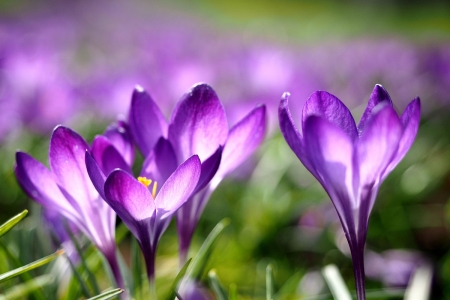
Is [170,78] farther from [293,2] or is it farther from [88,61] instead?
[293,2]

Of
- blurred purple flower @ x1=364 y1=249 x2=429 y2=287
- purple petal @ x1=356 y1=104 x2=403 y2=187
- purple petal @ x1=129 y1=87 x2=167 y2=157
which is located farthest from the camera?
blurred purple flower @ x1=364 y1=249 x2=429 y2=287

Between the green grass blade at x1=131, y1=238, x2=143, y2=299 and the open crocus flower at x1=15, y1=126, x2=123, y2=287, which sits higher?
the open crocus flower at x1=15, y1=126, x2=123, y2=287

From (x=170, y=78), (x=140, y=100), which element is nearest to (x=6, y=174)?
(x=170, y=78)

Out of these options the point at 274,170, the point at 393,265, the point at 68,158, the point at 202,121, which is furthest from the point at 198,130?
the point at 274,170

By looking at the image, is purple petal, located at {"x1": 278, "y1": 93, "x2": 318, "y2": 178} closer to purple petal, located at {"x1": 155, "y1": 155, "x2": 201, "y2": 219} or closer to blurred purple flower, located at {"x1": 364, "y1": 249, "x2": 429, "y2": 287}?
purple petal, located at {"x1": 155, "y1": 155, "x2": 201, "y2": 219}

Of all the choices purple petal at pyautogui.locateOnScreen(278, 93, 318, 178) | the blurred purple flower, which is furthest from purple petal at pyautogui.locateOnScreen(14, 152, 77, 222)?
the blurred purple flower

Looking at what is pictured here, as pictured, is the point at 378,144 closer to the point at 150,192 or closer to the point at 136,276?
the point at 150,192

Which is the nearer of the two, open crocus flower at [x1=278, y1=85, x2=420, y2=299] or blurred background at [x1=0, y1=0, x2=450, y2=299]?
open crocus flower at [x1=278, y1=85, x2=420, y2=299]
